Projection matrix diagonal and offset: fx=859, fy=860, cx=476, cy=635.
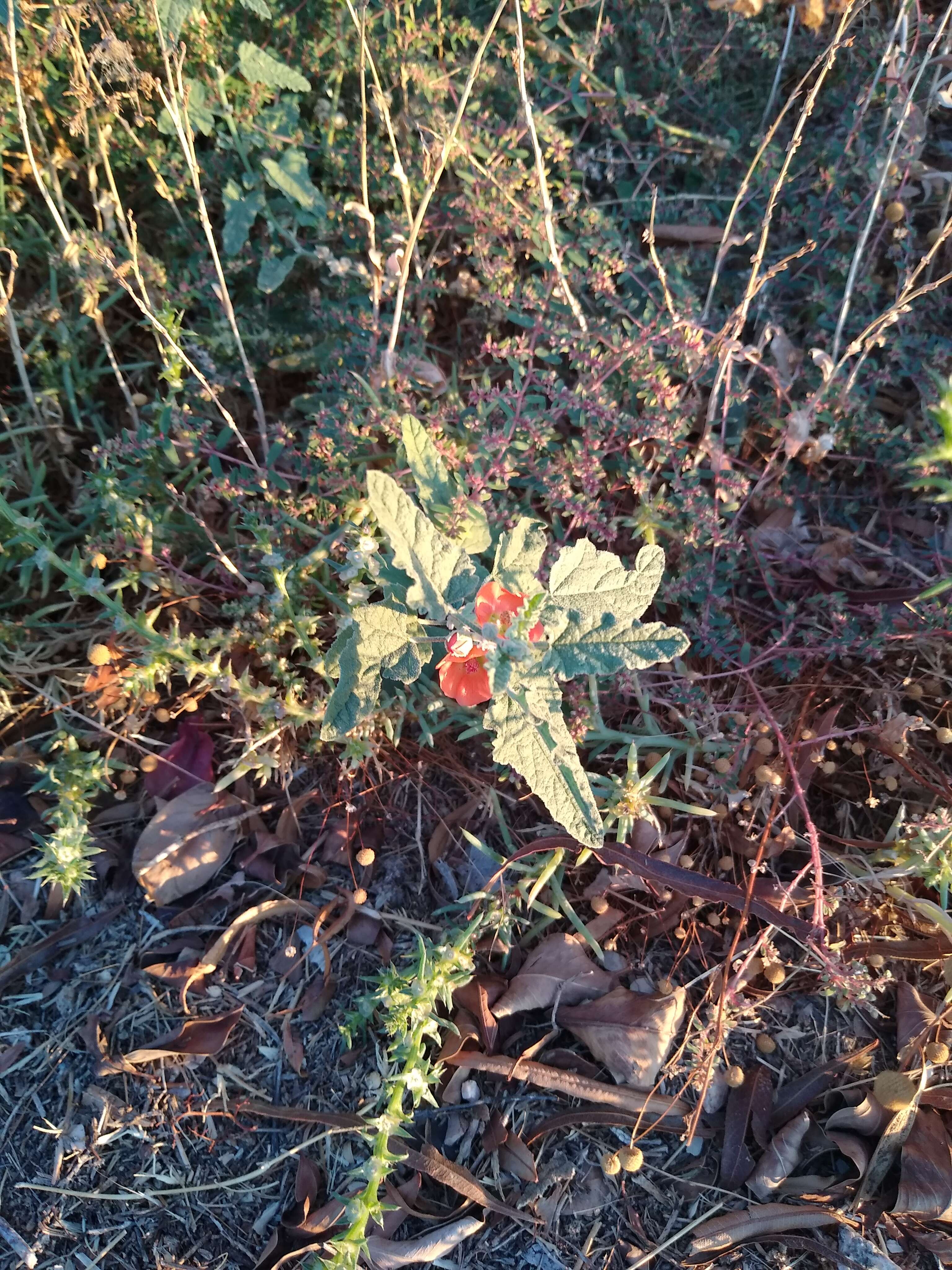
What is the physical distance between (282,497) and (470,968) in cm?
127

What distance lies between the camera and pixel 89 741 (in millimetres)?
2246

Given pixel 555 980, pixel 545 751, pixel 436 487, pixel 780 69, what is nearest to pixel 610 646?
pixel 545 751

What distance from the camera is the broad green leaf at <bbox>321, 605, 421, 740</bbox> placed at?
61.4 inches

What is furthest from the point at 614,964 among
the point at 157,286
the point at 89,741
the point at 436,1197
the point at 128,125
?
the point at 128,125

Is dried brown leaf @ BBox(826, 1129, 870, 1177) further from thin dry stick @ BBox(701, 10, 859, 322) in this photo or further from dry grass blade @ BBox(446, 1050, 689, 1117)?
thin dry stick @ BBox(701, 10, 859, 322)

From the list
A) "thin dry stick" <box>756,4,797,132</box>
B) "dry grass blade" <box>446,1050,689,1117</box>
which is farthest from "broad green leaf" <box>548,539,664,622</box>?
"thin dry stick" <box>756,4,797,132</box>

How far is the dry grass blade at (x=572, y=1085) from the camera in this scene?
6.09 ft

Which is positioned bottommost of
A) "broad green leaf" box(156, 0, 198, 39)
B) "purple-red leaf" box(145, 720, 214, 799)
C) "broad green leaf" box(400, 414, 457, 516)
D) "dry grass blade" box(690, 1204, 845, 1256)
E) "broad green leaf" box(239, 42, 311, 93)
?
"dry grass blade" box(690, 1204, 845, 1256)

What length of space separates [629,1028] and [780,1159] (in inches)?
15.5

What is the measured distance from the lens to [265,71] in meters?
2.25

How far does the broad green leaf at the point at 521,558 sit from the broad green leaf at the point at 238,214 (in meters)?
1.31

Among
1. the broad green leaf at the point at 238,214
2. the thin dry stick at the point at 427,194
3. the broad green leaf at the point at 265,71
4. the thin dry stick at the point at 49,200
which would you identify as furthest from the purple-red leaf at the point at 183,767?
the broad green leaf at the point at 265,71

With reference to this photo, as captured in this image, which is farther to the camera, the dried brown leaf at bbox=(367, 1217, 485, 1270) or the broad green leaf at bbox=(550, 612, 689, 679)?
the dried brown leaf at bbox=(367, 1217, 485, 1270)

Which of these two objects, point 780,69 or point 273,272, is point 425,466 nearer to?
point 273,272
